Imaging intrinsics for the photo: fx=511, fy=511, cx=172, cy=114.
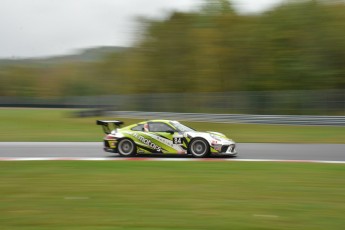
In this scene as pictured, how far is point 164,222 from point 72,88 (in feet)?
351

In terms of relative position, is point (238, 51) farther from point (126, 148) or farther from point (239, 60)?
point (126, 148)

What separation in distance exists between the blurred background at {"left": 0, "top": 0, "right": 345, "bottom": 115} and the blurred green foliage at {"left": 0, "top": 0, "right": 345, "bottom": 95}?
67 mm

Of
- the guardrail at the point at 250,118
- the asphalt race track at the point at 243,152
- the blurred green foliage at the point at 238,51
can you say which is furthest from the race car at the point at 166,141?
the blurred green foliage at the point at 238,51

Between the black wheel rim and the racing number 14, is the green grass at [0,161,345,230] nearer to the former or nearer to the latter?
the racing number 14

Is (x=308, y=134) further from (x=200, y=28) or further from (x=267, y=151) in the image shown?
(x=200, y=28)

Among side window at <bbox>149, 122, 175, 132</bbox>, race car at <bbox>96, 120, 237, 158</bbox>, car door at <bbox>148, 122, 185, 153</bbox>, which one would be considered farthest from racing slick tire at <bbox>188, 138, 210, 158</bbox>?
side window at <bbox>149, 122, 175, 132</bbox>

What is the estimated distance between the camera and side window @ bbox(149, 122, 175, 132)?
1446 cm

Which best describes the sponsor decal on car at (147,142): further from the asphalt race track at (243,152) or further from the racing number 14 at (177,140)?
the racing number 14 at (177,140)

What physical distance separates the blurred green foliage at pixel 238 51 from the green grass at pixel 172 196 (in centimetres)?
2408

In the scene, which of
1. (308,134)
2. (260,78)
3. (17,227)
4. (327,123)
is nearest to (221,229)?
(17,227)

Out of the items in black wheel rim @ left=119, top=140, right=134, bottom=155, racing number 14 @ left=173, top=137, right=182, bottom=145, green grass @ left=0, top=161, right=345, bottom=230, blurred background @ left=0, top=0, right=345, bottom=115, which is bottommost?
green grass @ left=0, top=161, right=345, bottom=230

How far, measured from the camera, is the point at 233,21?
126 ft

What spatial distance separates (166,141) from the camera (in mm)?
14352

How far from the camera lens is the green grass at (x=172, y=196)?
6.28 m
